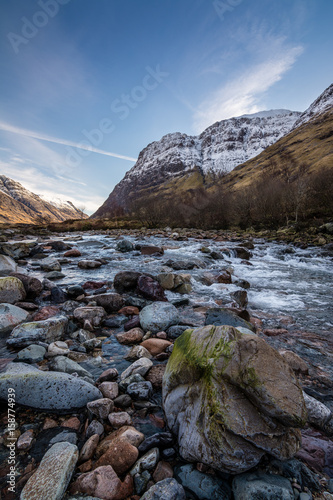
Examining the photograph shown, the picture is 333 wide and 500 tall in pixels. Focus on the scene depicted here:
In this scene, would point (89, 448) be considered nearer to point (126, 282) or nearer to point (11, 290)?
point (11, 290)

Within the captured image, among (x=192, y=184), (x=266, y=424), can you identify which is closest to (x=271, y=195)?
(x=266, y=424)

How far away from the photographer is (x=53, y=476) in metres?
1.80

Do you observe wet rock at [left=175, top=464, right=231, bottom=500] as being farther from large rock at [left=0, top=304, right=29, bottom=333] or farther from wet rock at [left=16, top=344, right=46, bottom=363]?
large rock at [left=0, top=304, right=29, bottom=333]

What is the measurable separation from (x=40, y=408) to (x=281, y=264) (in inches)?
590

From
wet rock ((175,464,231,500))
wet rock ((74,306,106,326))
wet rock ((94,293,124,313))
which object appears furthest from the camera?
wet rock ((94,293,124,313))

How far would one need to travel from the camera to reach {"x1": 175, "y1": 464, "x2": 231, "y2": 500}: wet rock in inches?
71.9

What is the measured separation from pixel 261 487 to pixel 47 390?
2493 mm

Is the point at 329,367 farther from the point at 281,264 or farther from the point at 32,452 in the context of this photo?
the point at 281,264

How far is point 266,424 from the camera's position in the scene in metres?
1.93

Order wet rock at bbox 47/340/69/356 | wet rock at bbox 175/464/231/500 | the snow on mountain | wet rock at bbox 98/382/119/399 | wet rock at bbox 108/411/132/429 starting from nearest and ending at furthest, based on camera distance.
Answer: wet rock at bbox 175/464/231/500 < wet rock at bbox 108/411/132/429 < wet rock at bbox 98/382/119/399 < wet rock at bbox 47/340/69/356 < the snow on mountain

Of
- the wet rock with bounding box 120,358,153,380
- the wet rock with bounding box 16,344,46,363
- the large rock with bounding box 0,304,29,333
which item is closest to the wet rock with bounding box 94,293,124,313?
the large rock with bounding box 0,304,29,333

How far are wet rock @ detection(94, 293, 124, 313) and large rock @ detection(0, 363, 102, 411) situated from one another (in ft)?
10.9

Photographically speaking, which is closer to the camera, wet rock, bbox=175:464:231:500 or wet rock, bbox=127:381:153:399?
wet rock, bbox=175:464:231:500

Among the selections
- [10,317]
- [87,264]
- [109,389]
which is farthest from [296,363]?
[87,264]
